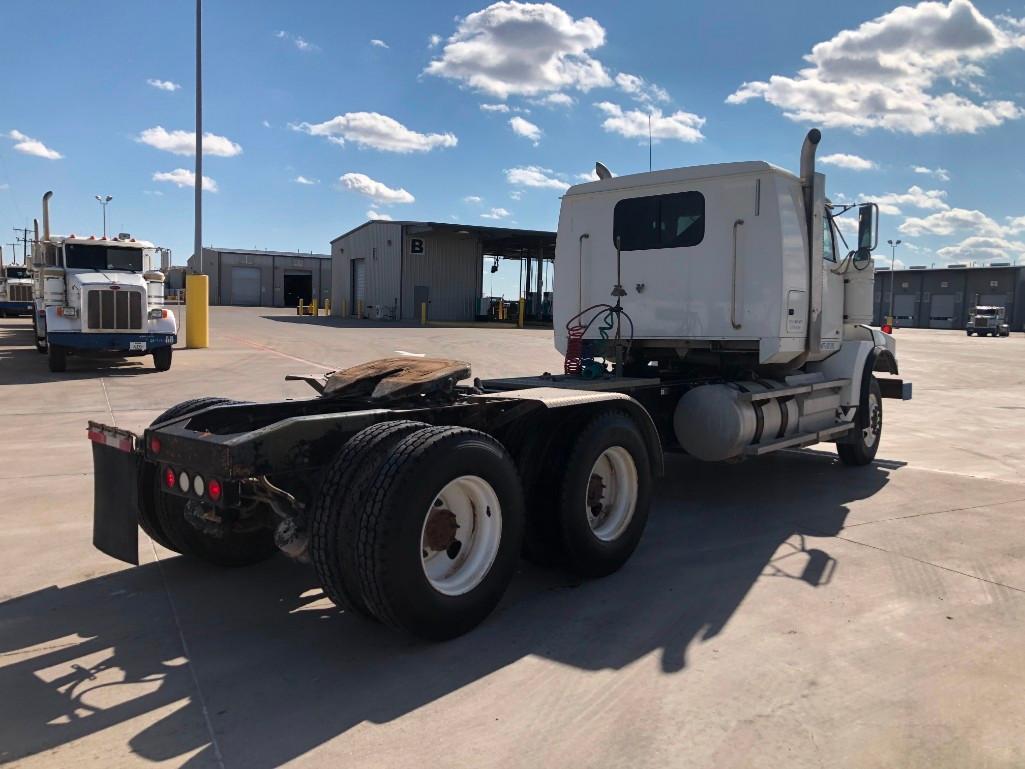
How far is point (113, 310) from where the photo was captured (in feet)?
51.9

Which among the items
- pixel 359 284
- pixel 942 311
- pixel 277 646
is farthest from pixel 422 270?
pixel 942 311

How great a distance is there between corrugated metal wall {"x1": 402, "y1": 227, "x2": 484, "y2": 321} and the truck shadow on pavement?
37.9 m

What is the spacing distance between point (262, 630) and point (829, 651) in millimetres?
2919

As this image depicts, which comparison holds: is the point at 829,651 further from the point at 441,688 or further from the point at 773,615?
the point at 441,688

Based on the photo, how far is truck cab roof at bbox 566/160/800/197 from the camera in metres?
6.84

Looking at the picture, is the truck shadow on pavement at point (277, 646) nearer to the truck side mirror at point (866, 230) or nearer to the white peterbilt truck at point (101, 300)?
the truck side mirror at point (866, 230)

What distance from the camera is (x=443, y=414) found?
459 cm

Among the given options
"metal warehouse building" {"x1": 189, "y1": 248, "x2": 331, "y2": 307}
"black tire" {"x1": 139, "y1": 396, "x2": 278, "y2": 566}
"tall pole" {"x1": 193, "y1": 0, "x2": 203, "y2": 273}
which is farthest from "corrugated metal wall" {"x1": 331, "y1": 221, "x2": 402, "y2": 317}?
"black tire" {"x1": 139, "y1": 396, "x2": 278, "y2": 566}

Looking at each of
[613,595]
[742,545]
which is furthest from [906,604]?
[613,595]

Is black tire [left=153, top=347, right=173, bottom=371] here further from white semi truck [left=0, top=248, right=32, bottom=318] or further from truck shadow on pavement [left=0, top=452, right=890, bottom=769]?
white semi truck [left=0, top=248, right=32, bottom=318]

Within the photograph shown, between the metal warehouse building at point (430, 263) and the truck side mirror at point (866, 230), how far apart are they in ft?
110

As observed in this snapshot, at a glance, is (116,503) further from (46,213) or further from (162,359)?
(46,213)

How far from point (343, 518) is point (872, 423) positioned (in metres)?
7.22

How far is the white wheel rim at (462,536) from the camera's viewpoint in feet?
12.8
